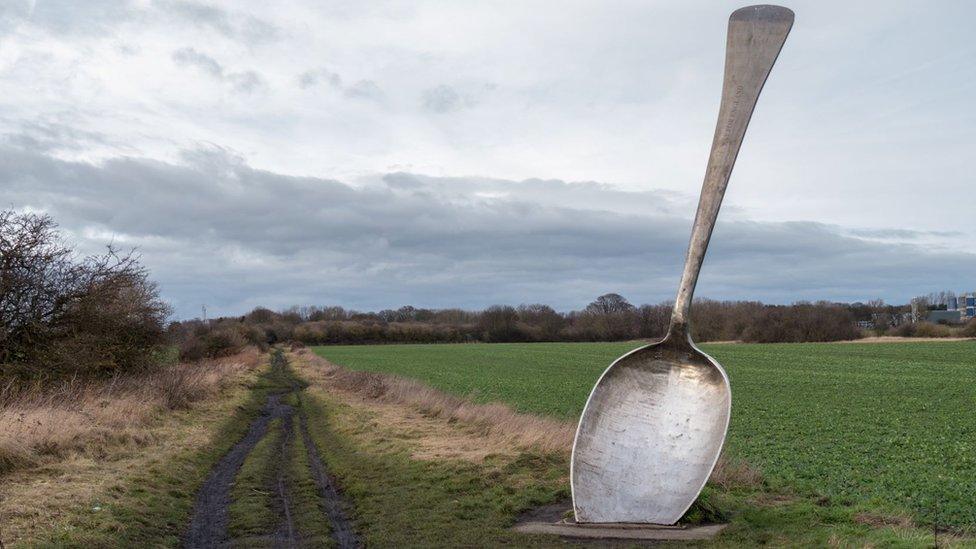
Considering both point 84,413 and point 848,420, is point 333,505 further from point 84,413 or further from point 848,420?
point 848,420

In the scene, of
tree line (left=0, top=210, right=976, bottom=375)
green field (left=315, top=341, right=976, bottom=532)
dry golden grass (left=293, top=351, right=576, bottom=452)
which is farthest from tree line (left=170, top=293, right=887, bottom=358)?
dry golden grass (left=293, top=351, right=576, bottom=452)

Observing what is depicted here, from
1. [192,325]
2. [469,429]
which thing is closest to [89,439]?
[469,429]

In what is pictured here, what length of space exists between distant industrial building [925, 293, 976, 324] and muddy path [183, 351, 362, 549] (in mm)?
111322

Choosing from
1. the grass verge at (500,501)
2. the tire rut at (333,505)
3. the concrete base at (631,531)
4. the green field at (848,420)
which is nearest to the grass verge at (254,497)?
the tire rut at (333,505)

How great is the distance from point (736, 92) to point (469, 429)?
34.1ft

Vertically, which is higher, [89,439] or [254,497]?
[89,439]

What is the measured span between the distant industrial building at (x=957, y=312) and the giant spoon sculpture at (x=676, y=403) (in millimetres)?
113589

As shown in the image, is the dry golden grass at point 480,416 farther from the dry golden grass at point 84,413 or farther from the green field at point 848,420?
the dry golden grass at point 84,413

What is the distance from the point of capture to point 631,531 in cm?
831

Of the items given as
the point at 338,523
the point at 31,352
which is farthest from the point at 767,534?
the point at 31,352

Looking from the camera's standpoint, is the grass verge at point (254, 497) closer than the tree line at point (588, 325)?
Yes

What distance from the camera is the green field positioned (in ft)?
36.1

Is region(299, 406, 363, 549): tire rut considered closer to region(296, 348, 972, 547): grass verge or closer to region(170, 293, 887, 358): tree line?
region(296, 348, 972, 547): grass verge

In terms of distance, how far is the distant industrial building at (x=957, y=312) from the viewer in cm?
11959
